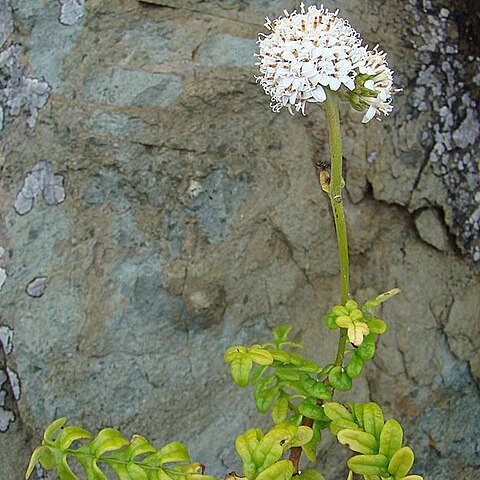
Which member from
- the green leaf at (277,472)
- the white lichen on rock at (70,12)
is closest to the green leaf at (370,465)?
the green leaf at (277,472)

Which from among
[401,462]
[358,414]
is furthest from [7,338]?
[401,462]

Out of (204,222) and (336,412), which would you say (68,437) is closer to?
(336,412)

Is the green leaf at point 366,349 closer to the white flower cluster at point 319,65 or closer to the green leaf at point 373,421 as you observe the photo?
the green leaf at point 373,421

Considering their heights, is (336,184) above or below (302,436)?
above

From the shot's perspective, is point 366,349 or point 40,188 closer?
point 366,349

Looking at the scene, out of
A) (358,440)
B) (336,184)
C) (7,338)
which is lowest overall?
(7,338)

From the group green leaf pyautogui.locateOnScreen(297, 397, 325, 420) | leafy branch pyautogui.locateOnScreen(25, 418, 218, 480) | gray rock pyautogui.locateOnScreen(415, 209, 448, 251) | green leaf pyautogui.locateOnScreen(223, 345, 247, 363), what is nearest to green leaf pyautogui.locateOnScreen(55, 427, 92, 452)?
leafy branch pyautogui.locateOnScreen(25, 418, 218, 480)

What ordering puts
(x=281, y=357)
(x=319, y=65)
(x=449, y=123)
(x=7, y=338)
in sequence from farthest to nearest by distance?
(x=449, y=123)
(x=7, y=338)
(x=281, y=357)
(x=319, y=65)
